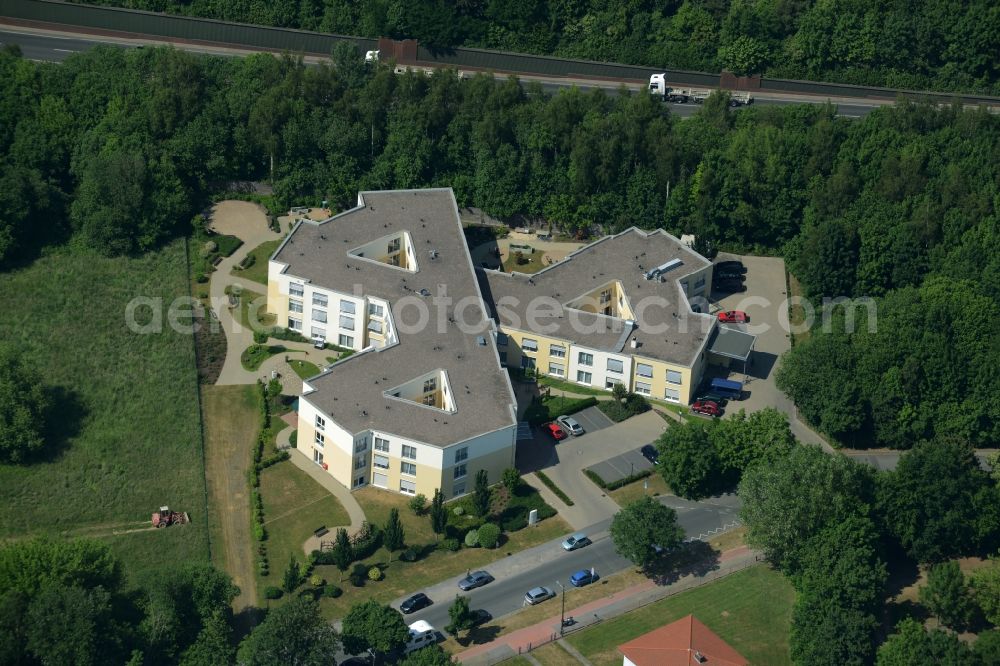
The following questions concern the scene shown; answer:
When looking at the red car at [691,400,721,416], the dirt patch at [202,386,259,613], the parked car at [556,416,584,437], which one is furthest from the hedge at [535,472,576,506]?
the dirt patch at [202,386,259,613]

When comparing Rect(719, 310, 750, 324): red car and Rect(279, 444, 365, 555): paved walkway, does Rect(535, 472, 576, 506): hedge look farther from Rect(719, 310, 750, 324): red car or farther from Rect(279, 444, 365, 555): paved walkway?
Rect(719, 310, 750, 324): red car

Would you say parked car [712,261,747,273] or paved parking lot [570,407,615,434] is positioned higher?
parked car [712,261,747,273]

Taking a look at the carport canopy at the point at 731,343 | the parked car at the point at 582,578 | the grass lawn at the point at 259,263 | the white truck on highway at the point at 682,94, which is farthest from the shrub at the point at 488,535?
the white truck on highway at the point at 682,94

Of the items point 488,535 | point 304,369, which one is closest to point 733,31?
point 304,369

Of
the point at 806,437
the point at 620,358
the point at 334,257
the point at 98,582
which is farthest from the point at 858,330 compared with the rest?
the point at 98,582

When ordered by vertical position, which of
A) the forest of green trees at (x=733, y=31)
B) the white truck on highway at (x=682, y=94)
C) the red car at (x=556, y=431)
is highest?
the forest of green trees at (x=733, y=31)

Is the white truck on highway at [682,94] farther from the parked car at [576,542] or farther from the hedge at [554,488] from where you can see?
the parked car at [576,542]
